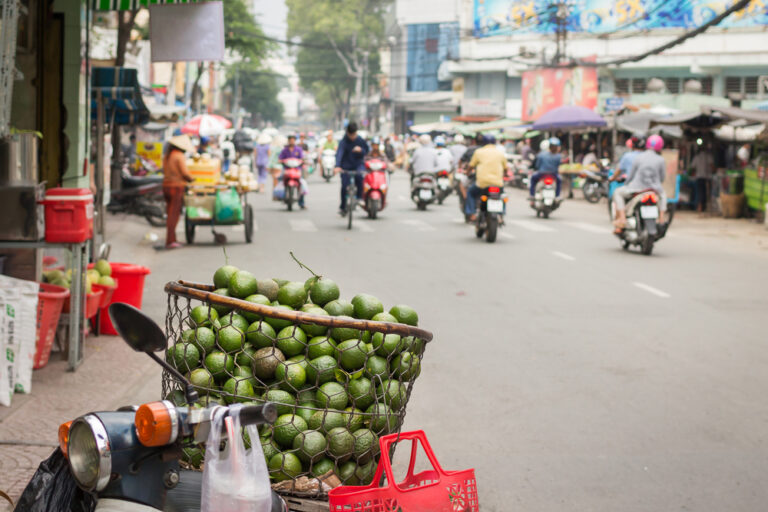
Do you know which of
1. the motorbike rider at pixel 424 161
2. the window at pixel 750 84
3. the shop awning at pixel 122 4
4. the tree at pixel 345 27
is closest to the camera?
the shop awning at pixel 122 4

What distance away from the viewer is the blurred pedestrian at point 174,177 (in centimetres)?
1412

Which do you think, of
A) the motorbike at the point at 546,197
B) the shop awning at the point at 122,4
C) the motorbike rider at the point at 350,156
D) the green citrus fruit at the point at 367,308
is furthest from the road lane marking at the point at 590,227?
the green citrus fruit at the point at 367,308

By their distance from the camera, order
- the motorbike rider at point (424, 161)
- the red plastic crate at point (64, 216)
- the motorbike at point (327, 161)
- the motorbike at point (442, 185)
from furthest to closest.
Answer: the motorbike at point (327, 161)
the motorbike at point (442, 185)
the motorbike rider at point (424, 161)
the red plastic crate at point (64, 216)

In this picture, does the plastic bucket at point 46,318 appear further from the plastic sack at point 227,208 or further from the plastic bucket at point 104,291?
the plastic sack at point 227,208

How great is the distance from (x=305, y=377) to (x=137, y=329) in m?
0.78

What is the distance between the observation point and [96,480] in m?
2.26

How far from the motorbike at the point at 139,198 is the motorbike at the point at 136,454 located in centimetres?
1676

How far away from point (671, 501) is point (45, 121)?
5534 mm

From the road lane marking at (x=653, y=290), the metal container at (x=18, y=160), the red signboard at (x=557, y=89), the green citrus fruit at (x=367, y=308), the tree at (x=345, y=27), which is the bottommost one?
the road lane marking at (x=653, y=290)

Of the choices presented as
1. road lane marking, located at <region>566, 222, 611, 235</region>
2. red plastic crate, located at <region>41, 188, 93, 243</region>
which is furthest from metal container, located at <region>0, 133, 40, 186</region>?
road lane marking, located at <region>566, 222, 611, 235</region>

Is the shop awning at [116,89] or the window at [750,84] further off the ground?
the window at [750,84]

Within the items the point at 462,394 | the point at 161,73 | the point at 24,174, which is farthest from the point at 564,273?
the point at 161,73

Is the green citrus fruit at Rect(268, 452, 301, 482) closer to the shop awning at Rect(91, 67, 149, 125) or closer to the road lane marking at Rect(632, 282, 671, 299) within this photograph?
the road lane marking at Rect(632, 282, 671, 299)

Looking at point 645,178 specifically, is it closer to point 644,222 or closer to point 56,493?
point 644,222
